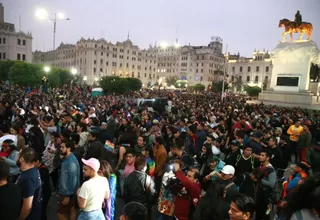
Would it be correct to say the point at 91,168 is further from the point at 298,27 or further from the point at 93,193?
the point at 298,27

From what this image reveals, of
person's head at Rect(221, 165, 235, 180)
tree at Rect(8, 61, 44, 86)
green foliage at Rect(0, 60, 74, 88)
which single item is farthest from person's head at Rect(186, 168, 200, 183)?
tree at Rect(8, 61, 44, 86)

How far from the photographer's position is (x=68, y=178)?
4520 mm

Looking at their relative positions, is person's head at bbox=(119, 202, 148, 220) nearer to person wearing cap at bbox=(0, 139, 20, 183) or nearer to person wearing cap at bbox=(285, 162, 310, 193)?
person wearing cap at bbox=(285, 162, 310, 193)

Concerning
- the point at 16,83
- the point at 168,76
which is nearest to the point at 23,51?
the point at 16,83

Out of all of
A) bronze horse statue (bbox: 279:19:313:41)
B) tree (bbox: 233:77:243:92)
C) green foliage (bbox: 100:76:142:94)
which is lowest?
green foliage (bbox: 100:76:142:94)

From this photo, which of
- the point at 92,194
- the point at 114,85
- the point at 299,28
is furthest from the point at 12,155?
the point at 114,85

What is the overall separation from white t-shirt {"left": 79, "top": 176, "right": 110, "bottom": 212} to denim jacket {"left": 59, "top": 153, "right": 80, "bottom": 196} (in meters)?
0.92

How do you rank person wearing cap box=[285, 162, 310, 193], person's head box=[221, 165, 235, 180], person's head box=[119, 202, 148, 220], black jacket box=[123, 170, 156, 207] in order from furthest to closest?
person wearing cap box=[285, 162, 310, 193] < black jacket box=[123, 170, 156, 207] < person's head box=[221, 165, 235, 180] < person's head box=[119, 202, 148, 220]

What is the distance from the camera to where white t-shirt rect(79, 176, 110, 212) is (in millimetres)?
3658

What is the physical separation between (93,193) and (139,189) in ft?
2.86

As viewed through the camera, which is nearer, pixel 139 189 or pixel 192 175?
pixel 192 175

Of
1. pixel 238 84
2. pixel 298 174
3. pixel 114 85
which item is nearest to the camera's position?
pixel 298 174

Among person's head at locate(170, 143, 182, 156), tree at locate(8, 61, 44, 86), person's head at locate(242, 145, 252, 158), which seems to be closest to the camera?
person's head at locate(242, 145, 252, 158)

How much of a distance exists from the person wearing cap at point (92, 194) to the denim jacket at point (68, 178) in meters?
0.82
